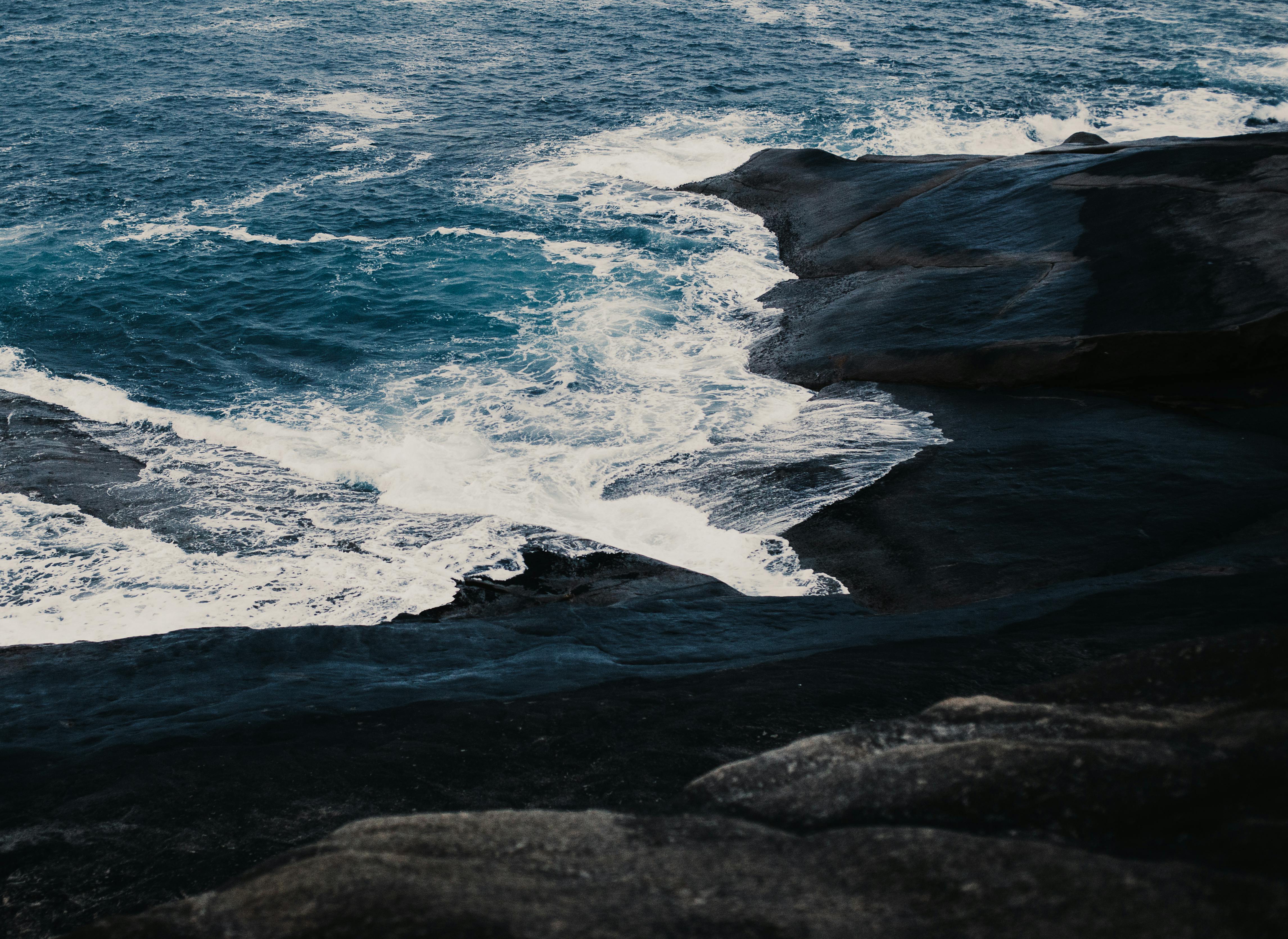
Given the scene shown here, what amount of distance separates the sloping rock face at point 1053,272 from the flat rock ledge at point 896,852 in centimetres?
868

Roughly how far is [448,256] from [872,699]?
1883 centimetres

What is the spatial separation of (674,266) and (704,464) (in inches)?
371

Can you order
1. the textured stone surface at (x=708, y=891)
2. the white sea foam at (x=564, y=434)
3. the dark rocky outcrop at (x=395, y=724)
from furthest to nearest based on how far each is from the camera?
the white sea foam at (x=564, y=434), the dark rocky outcrop at (x=395, y=724), the textured stone surface at (x=708, y=891)

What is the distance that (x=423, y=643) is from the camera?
9461 mm

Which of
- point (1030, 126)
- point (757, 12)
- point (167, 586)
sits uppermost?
point (757, 12)

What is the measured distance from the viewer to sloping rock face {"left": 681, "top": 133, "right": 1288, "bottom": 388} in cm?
1265

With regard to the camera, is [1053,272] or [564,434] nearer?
[1053,272]

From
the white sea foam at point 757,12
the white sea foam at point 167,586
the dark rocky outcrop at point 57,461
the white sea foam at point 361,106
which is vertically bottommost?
the white sea foam at point 167,586

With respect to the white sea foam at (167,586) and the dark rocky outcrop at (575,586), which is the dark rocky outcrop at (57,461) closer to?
the white sea foam at (167,586)

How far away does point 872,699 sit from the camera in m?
7.09

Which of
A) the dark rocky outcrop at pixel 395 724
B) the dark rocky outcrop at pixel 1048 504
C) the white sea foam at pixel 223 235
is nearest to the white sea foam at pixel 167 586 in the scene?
the dark rocky outcrop at pixel 395 724

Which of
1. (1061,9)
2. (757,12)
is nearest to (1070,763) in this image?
(757,12)

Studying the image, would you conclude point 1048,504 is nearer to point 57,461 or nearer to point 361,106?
point 57,461

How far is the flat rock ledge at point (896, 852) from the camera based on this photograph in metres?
3.56
